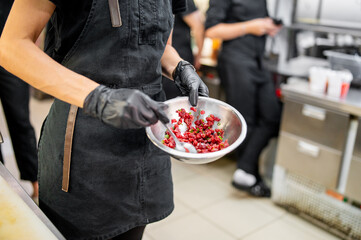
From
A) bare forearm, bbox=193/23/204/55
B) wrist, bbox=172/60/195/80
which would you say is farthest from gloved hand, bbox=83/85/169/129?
bare forearm, bbox=193/23/204/55

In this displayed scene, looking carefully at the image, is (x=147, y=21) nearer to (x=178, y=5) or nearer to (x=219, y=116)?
(x=178, y=5)

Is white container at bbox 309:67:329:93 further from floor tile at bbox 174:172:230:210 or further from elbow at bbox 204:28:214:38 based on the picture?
floor tile at bbox 174:172:230:210

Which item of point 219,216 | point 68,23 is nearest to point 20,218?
point 68,23

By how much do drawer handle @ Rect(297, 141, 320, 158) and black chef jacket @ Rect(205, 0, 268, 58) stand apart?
0.78 metres

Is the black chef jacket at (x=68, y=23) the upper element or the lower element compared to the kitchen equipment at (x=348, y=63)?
upper

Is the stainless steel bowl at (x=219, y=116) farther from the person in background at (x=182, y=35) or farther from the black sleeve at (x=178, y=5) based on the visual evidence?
the person in background at (x=182, y=35)

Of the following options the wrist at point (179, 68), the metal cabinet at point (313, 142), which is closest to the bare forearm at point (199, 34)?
the metal cabinet at point (313, 142)

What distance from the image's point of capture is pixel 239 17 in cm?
271

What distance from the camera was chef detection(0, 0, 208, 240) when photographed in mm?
938

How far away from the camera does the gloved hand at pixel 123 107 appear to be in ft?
2.89

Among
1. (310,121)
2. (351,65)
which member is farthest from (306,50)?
(310,121)

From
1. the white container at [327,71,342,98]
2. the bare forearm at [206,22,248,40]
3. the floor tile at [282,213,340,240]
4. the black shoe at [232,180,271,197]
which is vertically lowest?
the floor tile at [282,213,340,240]

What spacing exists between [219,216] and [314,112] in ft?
3.08

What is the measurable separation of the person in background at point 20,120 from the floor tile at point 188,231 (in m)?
0.91
